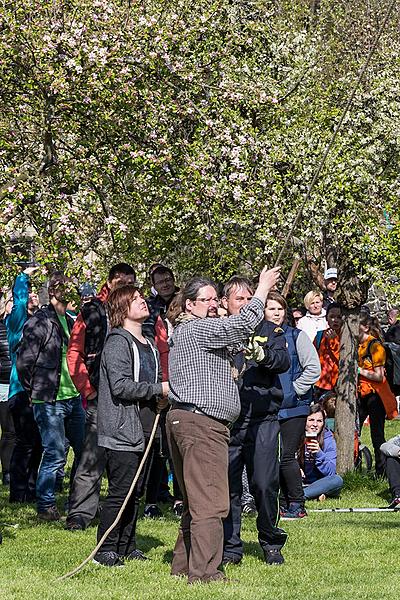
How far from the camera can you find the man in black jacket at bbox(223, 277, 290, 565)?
311 inches

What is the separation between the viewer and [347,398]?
44.3 feet

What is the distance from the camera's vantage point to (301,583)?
24.3 feet

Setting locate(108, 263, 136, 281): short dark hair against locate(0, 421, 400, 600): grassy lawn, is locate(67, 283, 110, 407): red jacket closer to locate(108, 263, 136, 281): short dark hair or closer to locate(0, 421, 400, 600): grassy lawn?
locate(108, 263, 136, 281): short dark hair

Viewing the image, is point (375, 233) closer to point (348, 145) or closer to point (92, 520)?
point (348, 145)

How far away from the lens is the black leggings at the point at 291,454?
34.0 ft

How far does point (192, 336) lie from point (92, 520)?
128 inches

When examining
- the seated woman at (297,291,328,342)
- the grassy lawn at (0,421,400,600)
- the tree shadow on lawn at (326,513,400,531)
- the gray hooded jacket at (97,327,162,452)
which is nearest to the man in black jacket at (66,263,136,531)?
the grassy lawn at (0,421,400,600)

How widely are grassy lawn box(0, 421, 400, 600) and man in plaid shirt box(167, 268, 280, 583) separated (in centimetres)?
32

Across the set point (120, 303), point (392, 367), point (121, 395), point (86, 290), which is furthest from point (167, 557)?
point (392, 367)

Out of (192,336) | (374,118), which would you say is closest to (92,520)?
(192,336)

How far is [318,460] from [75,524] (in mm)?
3388

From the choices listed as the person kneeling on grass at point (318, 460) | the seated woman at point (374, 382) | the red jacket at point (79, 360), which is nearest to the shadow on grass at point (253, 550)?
the red jacket at point (79, 360)

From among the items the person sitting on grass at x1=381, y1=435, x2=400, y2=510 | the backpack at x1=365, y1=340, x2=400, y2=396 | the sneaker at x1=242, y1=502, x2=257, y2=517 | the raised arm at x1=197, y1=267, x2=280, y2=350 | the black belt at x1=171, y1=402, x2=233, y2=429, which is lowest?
the sneaker at x1=242, y1=502, x2=257, y2=517

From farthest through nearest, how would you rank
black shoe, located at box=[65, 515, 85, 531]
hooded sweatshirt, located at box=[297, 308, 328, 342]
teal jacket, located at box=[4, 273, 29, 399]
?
hooded sweatshirt, located at box=[297, 308, 328, 342] < teal jacket, located at box=[4, 273, 29, 399] < black shoe, located at box=[65, 515, 85, 531]
